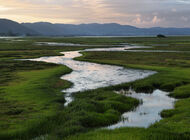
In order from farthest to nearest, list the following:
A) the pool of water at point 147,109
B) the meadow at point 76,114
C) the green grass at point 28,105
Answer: the pool of water at point 147,109 → the green grass at point 28,105 → the meadow at point 76,114

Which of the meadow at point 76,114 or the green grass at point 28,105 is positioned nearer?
the meadow at point 76,114

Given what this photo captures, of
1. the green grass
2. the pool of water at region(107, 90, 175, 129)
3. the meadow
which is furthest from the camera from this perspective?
the pool of water at region(107, 90, 175, 129)

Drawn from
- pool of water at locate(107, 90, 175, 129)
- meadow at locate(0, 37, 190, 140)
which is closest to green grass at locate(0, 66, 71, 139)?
meadow at locate(0, 37, 190, 140)

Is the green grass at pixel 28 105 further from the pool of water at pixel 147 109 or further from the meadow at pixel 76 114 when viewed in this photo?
the pool of water at pixel 147 109

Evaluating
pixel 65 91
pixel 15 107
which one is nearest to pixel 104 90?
pixel 65 91

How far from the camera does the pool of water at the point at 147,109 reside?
1746 cm

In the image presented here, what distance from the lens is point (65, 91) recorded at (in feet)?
88.7

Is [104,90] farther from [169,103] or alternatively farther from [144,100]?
[169,103]

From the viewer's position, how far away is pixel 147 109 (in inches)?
827

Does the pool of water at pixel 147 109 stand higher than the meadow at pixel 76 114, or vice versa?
the meadow at pixel 76 114

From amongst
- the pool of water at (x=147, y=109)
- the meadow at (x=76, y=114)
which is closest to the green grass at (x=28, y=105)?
the meadow at (x=76, y=114)

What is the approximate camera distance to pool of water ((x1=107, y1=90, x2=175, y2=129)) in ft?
57.3

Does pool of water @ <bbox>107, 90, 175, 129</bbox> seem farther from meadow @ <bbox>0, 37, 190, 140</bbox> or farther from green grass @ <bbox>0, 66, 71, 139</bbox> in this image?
green grass @ <bbox>0, 66, 71, 139</bbox>

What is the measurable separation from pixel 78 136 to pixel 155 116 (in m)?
8.00
